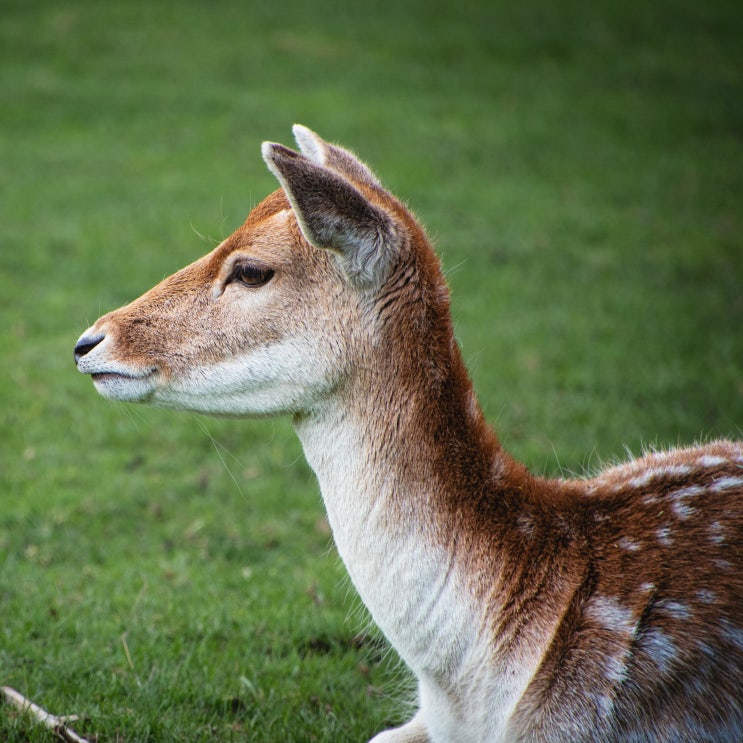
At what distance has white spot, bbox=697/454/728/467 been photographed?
338cm

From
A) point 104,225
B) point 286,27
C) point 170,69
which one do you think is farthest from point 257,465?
point 286,27

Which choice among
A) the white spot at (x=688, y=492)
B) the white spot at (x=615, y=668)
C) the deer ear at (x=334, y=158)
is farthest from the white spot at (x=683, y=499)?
the deer ear at (x=334, y=158)

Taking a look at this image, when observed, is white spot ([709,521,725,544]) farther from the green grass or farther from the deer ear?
the deer ear

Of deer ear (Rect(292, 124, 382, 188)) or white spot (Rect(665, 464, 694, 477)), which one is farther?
deer ear (Rect(292, 124, 382, 188))

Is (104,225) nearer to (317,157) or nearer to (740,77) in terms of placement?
(317,157)

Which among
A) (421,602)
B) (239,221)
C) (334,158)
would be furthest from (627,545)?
(239,221)

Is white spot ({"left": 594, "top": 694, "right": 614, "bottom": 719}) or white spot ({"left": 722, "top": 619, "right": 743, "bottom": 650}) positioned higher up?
white spot ({"left": 722, "top": 619, "right": 743, "bottom": 650})

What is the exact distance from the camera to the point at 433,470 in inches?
126

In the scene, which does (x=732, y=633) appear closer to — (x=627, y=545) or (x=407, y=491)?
(x=627, y=545)

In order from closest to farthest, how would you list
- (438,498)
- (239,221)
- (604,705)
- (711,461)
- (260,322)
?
(604,705), (438,498), (260,322), (711,461), (239,221)

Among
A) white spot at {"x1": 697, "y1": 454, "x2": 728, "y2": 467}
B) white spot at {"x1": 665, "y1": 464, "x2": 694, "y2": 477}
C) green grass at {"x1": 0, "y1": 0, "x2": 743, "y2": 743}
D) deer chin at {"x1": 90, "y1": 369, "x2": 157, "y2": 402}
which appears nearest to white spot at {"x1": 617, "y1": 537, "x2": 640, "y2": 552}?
white spot at {"x1": 665, "y1": 464, "x2": 694, "y2": 477}

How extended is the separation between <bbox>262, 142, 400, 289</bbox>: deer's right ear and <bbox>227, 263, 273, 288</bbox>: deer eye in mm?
270

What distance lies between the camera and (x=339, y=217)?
3.06 m

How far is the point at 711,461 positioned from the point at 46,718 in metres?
2.42
